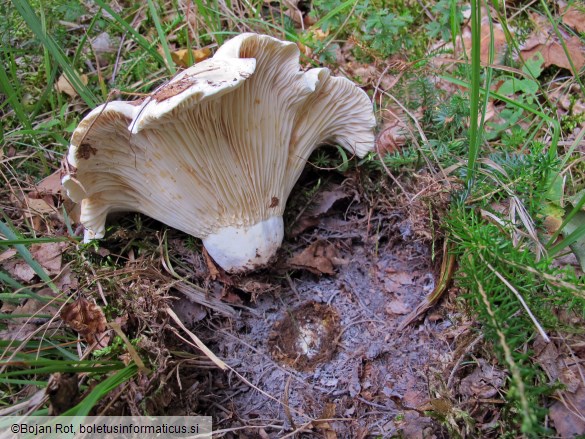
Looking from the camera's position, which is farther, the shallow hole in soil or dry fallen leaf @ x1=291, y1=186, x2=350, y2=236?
dry fallen leaf @ x1=291, y1=186, x2=350, y2=236

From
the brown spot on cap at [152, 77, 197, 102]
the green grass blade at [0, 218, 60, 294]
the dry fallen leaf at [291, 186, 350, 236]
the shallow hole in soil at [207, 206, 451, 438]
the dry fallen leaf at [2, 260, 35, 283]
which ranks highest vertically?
the brown spot on cap at [152, 77, 197, 102]

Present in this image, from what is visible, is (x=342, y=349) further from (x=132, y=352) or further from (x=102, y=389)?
(x=102, y=389)

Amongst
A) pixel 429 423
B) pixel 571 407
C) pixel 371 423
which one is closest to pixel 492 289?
pixel 571 407

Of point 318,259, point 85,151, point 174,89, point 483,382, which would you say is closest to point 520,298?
point 483,382

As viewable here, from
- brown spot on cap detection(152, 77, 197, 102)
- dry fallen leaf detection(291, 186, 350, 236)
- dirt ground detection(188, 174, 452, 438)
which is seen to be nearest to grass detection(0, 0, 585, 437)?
dry fallen leaf detection(291, 186, 350, 236)

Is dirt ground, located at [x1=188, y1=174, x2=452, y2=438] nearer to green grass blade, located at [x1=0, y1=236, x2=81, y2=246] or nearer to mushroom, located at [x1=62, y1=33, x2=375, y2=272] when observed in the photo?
mushroom, located at [x1=62, y1=33, x2=375, y2=272]

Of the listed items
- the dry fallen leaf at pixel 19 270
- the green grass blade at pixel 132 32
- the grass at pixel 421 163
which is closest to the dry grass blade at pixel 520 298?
the grass at pixel 421 163

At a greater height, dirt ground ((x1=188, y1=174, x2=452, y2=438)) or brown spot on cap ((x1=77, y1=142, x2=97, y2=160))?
brown spot on cap ((x1=77, y1=142, x2=97, y2=160))
